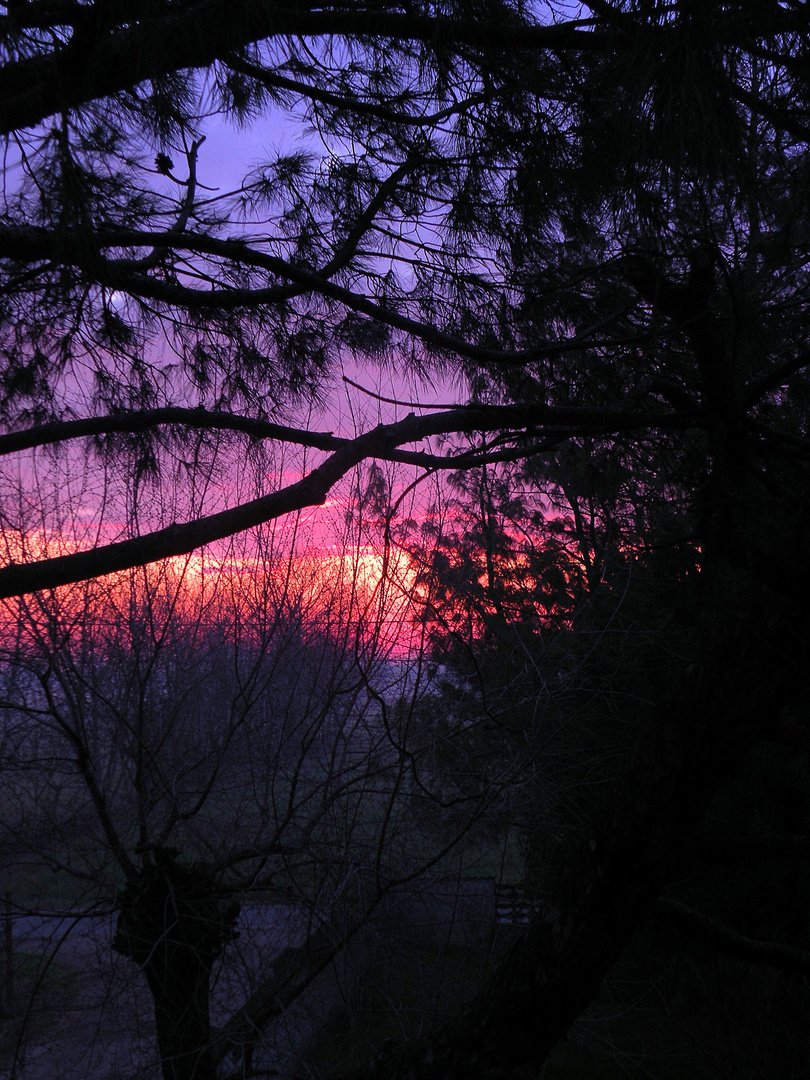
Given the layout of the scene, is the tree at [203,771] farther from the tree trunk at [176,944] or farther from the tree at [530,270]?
the tree at [530,270]

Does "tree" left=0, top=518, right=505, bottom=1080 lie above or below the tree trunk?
above

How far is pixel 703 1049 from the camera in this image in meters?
4.84

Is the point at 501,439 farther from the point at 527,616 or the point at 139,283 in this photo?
the point at 527,616

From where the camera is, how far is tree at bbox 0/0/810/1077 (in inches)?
54.7

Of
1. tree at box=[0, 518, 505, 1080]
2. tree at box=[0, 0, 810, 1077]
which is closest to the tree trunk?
tree at box=[0, 518, 505, 1080]

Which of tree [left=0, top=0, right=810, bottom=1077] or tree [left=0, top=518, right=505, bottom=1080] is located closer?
tree [left=0, top=0, right=810, bottom=1077]

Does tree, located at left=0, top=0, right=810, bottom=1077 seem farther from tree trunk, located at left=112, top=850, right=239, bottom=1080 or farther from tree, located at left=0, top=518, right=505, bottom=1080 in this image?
tree trunk, located at left=112, top=850, right=239, bottom=1080

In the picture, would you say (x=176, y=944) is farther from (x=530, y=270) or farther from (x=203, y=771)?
(x=530, y=270)

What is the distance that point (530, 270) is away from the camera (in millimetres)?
2438

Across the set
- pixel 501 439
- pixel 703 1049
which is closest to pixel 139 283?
pixel 501 439

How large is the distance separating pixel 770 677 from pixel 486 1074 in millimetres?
951

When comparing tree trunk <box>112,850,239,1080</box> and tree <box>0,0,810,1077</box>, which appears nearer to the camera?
tree <box>0,0,810,1077</box>

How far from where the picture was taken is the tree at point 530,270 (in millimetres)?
1390

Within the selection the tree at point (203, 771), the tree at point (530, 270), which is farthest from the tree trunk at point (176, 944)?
the tree at point (530, 270)
